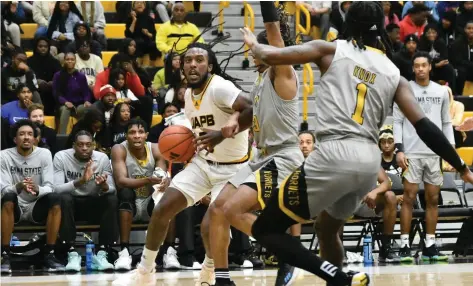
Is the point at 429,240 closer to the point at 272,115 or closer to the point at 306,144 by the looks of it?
the point at 306,144

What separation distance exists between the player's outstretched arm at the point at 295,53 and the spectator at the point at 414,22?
1039 centimetres

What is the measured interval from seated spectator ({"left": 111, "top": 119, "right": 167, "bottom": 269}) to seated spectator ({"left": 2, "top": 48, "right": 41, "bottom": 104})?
7.84 ft

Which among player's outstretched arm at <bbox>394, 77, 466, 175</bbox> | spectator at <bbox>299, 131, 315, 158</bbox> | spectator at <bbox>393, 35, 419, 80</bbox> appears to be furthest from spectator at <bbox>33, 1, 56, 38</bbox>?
player's outstretched arm at <bbox>394, 77, 466, 175</bbox>

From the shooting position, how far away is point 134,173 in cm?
1109

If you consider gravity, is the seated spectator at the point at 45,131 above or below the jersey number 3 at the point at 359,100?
below

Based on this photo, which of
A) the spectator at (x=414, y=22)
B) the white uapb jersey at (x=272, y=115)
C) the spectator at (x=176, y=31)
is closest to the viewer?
the white uapb jersey at (x=272, y=115)

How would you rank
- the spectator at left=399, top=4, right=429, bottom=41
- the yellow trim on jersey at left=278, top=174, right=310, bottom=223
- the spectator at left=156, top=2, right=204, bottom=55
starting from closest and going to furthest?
the yellow trim on jersey at left=278, top=174, right=310, bottom=223, the spectator at left=156, top=2, right=204, bottom=55, the spectator at left=399, top=4, right=429, bottom=41

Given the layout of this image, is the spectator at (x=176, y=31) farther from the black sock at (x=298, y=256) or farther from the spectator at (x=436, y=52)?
the black sock at (x=298, y=256)

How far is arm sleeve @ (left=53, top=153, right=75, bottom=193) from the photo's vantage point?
35.6 ft

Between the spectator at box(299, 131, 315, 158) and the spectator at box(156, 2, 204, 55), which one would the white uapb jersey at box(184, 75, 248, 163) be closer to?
the spectator at box(299, 131, 315, 158)

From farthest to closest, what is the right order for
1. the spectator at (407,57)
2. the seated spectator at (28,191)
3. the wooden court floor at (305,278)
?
the spectator at (407,57) → the seated spectator at (28,191) → the wooden court floor at (305,278)

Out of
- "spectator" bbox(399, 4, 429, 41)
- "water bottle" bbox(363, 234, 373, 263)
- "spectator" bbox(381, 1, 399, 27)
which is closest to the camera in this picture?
"water bottle" bbox(363, 234, 373, 263)

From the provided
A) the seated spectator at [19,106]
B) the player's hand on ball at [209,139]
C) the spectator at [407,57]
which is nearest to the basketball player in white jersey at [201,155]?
the player's hand on ball at [209,139]

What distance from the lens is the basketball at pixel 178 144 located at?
7.71 m
